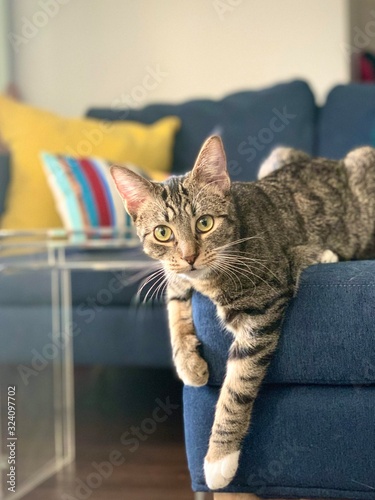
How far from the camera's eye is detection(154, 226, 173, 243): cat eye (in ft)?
4.12

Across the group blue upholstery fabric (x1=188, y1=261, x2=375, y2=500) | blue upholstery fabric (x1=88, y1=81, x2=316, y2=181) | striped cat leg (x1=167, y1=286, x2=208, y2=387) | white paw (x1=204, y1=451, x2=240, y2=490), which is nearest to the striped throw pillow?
blue upholstery fabric (x1=88, y1=81, x2=316, y2=181)

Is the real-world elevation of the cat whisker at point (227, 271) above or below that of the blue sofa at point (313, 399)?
above

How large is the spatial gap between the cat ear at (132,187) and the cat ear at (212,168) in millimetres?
92

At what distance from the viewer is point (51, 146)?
2.61 metres

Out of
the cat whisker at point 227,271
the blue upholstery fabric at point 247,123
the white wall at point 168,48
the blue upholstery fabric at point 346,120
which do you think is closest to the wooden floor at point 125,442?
the cat whisker at point 227,271

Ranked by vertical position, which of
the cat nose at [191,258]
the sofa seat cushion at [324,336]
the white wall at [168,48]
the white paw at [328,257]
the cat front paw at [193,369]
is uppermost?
the white wall at [168,48]

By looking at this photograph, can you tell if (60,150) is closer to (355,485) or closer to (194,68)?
(194,68)

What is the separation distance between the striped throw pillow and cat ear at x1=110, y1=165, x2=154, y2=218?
101 cm

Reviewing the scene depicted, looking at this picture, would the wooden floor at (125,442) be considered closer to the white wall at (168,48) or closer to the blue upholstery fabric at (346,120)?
the blue upholstery fabric at (346,120)

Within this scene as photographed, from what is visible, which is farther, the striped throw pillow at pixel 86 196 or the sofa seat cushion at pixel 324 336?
the striped throw pillow at pixel 86 196

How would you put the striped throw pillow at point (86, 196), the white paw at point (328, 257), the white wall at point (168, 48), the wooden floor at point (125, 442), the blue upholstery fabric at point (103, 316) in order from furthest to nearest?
the white wall at point (168, 48)
the striped throw pillow at point (86, 196)
the blue upholstery fabric at point (103, 316)
the wooden floor at point (125, 442)
the white paw at point (328, 257)

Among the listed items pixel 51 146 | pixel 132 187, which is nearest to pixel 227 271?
pixel 132 187

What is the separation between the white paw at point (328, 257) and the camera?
1.46 metres

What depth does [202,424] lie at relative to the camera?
130cm
